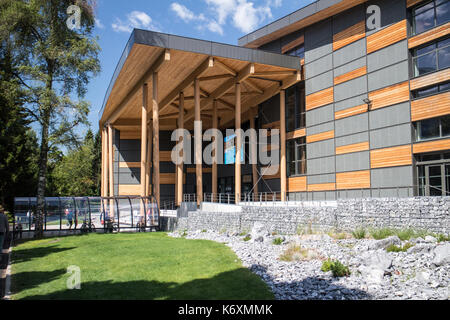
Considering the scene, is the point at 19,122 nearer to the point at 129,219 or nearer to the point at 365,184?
the point at 129,219

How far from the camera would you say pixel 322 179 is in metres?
22.6

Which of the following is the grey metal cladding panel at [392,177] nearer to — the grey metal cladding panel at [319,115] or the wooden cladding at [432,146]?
the wooden cladding at [432,146]

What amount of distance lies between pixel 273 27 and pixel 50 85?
15126 mm

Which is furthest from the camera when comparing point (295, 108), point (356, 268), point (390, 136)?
point (295, 108)

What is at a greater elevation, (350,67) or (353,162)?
(350,67)

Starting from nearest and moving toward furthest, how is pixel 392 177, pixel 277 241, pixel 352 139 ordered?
pixel 277 241 → pixel 392 177 → pixel 352 139

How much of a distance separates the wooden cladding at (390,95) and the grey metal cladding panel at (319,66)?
3849mm

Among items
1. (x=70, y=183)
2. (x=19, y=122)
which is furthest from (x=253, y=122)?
(x=70, y=183)

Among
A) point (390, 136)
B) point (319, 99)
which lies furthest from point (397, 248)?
point (319, 99)

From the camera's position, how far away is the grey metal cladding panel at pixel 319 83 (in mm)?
22636

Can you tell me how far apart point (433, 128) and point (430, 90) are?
6.14 feet

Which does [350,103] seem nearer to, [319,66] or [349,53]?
[349,53]

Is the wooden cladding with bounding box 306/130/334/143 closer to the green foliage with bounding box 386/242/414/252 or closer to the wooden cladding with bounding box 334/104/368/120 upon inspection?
the wooden cladding with bounding box 334/104/368/120
